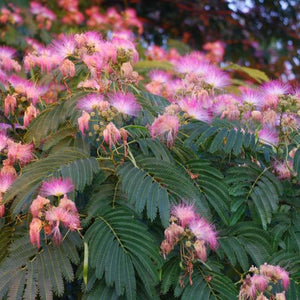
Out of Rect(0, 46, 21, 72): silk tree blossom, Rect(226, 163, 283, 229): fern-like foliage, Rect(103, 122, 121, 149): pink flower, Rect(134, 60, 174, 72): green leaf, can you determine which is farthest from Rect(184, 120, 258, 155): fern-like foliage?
Rect(134, 60, 174, 72): green leaf

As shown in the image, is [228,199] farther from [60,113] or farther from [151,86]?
[151,86]

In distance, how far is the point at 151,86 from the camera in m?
3.09

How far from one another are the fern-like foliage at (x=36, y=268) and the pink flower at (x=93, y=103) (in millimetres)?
462

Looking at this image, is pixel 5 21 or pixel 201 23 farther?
pixel 201 23

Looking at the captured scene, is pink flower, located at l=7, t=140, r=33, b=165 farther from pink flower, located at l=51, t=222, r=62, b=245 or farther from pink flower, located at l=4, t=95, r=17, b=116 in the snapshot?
pink flower, located at l=51, t=222, r=62, b=245

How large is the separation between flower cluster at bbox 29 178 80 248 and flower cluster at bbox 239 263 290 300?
566 mm

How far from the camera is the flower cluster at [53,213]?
187 cm

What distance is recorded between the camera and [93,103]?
2.21m

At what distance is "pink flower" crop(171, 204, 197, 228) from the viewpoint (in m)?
1.93

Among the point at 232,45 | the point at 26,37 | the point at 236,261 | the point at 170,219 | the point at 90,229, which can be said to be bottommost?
the point at 232,45

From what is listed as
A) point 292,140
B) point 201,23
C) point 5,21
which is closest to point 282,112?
point 292,140

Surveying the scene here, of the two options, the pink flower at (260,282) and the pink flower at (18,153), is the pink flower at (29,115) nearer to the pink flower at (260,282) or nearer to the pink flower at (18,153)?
the pink flower at (18,153)

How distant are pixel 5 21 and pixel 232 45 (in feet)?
10.4

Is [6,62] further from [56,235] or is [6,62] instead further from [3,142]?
[56,235]
